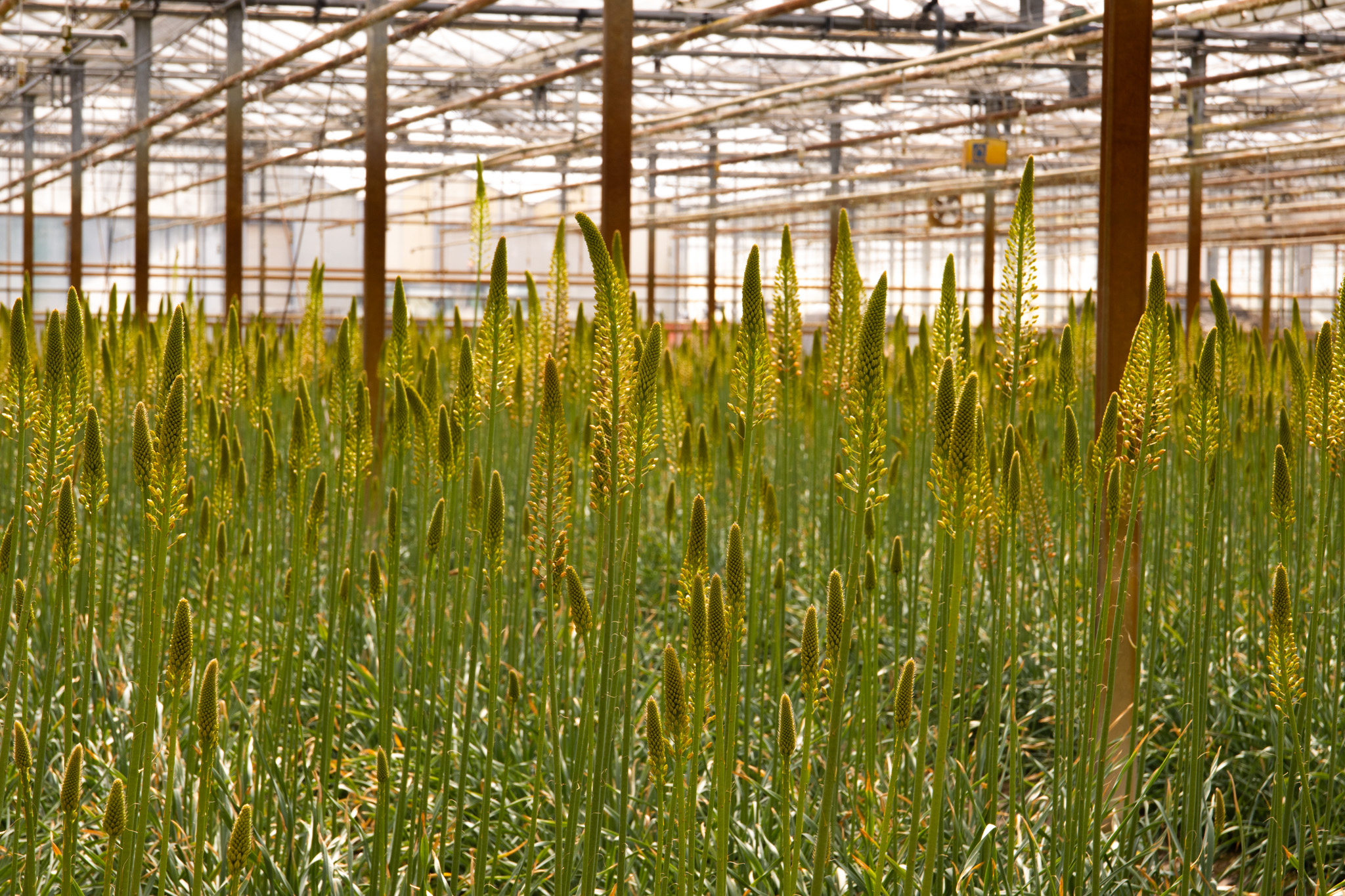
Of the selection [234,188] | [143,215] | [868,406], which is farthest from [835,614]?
[143,215]

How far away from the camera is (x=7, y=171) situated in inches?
651

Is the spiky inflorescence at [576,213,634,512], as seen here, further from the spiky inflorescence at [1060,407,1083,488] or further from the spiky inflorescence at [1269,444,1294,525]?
the spiky inflorescence at [1269,444,1294,525]

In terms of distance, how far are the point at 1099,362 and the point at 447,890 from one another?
3.48 feet

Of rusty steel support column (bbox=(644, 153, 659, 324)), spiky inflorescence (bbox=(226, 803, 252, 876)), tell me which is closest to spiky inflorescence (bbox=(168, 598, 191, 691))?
spiky inflorescence (bbox=(226, 803, 252, 876))

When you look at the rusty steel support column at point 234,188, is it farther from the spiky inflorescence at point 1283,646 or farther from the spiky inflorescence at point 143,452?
the spiky inflorescence at point 1283,646

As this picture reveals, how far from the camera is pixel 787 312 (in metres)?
1.27

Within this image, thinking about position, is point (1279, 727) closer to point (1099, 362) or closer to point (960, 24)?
point (1099, 362)

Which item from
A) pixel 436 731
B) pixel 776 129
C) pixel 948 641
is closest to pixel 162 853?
pixel 948 641

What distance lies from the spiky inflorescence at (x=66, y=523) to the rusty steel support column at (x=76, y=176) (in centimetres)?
707

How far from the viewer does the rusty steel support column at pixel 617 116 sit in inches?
82.4

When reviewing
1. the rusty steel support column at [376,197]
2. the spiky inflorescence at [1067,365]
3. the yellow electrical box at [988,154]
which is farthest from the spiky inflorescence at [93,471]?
the yellow electrical box at [988,154]

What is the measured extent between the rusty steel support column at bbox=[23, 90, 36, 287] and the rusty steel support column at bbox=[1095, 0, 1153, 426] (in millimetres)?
8010

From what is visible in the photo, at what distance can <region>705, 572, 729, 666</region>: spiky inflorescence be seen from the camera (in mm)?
775

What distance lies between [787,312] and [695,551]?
20.5 inches
